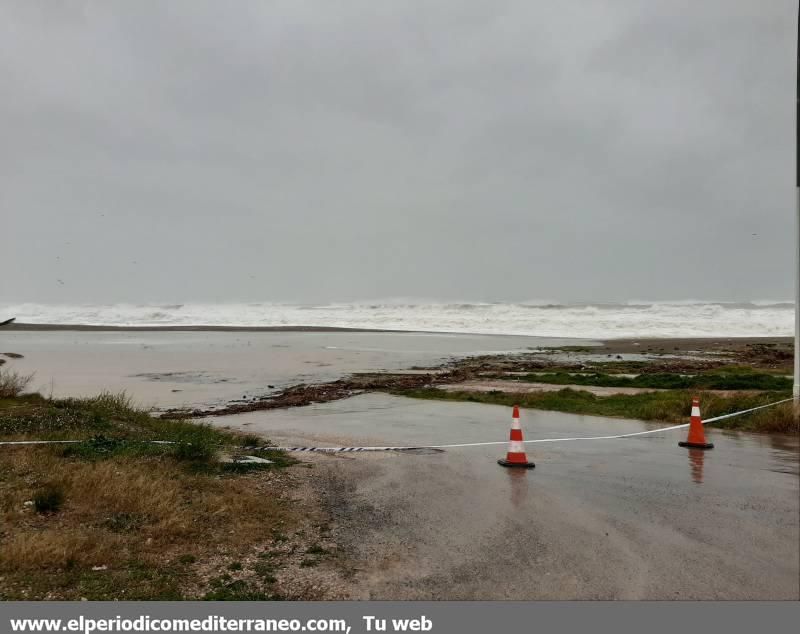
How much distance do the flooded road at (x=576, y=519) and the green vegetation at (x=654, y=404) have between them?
0.75 meters

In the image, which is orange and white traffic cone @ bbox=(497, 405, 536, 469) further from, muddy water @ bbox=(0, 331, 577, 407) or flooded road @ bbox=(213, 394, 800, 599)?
muddy water @ bbox=(0, 331, 577, 407)

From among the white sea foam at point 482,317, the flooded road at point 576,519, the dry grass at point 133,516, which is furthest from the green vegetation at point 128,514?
the white sea foam at point 482,317

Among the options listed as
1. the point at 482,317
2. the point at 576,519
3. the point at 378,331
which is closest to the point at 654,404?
the point at 576,519

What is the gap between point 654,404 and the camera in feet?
44.5

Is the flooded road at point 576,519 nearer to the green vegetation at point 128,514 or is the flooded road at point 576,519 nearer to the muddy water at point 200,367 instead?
the green vegetation at point 128,514

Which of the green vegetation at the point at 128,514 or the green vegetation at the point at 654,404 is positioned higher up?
the green vegetation at the point at 654,404

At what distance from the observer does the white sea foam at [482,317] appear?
201ft

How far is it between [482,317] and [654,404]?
2550 inches

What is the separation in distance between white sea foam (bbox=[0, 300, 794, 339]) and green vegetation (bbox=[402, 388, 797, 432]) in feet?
135

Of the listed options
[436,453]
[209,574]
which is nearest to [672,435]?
[436,453]

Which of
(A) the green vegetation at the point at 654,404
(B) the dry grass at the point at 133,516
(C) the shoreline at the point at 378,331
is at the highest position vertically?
(C) the shoreline at the point at 378,331

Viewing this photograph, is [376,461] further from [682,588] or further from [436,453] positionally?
[682,588]

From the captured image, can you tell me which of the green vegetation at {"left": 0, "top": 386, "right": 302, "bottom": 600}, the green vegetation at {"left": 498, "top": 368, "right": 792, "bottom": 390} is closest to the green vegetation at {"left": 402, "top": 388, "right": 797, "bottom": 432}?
the green vegetation at {"left": 498, "top": 368, "right": 792, "bottom": 390}

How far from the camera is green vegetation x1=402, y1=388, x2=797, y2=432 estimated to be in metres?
10.7
